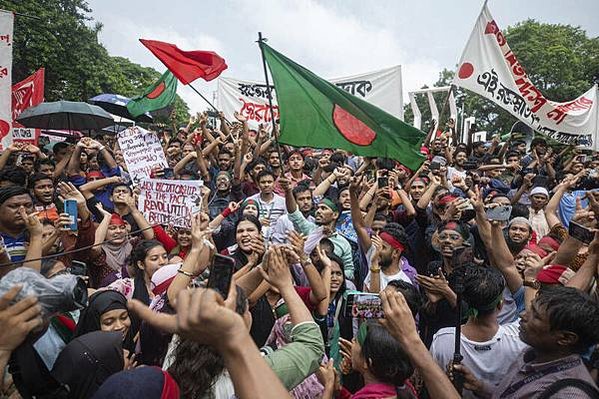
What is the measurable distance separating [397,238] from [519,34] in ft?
137

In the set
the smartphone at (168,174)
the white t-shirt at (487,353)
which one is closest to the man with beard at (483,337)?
the white t-shirt at (487,353)

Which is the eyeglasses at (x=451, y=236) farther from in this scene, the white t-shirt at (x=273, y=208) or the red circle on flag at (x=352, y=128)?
the white t-shirt at (x=273, y=208)

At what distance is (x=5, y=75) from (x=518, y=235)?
5789mm

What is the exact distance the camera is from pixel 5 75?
203 inches

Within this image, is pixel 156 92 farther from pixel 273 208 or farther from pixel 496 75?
pixel 496 75

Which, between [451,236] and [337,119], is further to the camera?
[337,119]

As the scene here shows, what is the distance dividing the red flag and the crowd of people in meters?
1.82

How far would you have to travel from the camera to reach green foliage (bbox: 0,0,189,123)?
21562 mm

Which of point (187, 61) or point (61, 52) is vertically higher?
point (61, 52)

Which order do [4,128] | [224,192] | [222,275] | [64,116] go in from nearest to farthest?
[222,275] → [4,128] → [224,192] → [64,116]

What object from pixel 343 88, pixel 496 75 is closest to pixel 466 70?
pixel 496 75

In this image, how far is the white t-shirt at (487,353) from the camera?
2.17 meters

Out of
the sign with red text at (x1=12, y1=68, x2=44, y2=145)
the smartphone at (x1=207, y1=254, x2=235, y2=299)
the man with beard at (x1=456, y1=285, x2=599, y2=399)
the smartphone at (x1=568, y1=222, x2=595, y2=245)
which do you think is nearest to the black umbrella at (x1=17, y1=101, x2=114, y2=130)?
the sign with red text at (x1=12, y1=68, x2=44, y2=145)

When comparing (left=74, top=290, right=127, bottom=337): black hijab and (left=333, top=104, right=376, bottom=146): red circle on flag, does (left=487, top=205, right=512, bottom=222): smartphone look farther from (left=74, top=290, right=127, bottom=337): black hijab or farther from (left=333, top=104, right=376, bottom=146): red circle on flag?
(left=74, top=290, right=127, bottom=337): black hijab
